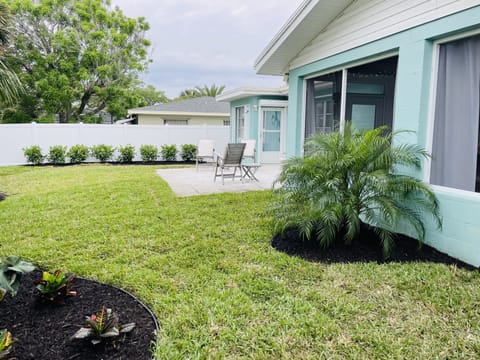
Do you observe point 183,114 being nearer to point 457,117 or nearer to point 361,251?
point 361,251

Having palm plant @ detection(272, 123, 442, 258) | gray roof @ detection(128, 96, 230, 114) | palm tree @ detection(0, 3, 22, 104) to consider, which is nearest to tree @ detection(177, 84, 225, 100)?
gray roof @ detection(128, 96, 230, 114)

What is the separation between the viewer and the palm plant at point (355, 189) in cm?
400

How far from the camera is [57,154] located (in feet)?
44.5

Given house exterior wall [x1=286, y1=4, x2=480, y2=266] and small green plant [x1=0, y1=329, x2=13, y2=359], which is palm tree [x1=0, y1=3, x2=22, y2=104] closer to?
small green plant [x1=0, y1=329, x2=13, y2=359]

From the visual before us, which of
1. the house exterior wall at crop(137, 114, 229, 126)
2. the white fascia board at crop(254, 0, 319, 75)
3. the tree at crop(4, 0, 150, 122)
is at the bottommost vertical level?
the house exterior wall at crop(137, 114, 229, 126)

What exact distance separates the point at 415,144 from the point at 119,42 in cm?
2037

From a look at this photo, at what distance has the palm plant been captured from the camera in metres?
4.00

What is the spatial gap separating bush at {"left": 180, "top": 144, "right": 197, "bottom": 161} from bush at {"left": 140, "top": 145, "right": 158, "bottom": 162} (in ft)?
3.68

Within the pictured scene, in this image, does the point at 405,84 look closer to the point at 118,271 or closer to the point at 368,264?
the point at 368,264

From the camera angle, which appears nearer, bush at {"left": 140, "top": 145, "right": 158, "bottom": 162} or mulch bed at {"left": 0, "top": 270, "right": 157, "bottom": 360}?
mulch bed at {"left": 0, "top": 270, "right": 157, "bottom": 360}

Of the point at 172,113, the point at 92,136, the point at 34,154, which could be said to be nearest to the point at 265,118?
the point at 92,136

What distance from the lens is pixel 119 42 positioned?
2072 centimetres

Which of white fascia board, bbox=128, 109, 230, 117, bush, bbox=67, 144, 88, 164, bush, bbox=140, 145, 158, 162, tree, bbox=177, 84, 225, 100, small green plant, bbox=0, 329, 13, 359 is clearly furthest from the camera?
tree, bbox=177, 84, 225, 100

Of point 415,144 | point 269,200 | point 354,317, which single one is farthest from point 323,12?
point 354,317
